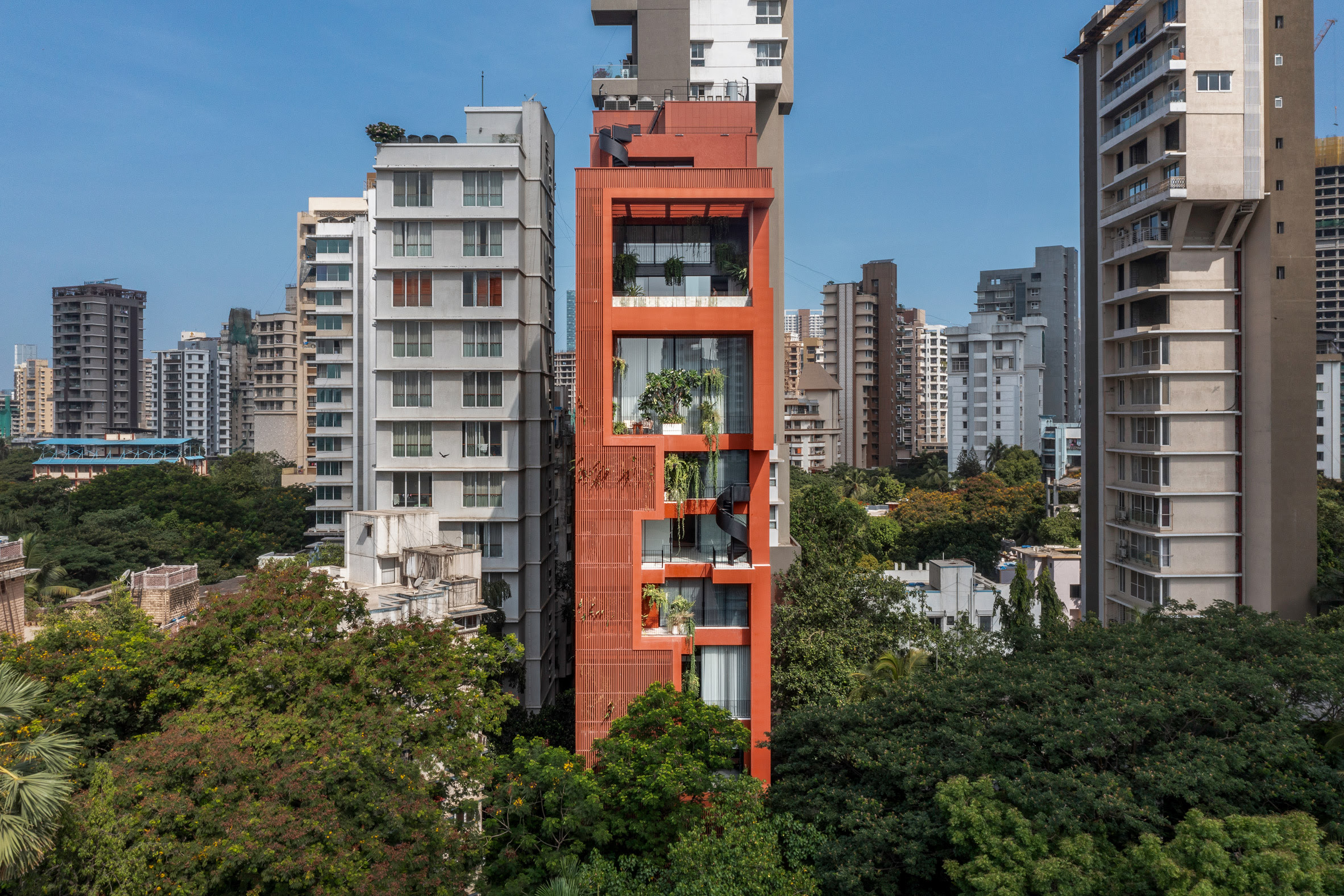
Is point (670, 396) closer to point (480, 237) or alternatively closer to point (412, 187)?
point (480, 237)

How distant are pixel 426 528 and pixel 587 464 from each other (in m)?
10.8

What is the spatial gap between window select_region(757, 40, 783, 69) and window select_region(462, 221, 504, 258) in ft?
51.1

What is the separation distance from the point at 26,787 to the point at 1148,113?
45.0m

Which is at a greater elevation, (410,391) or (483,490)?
(410,391)

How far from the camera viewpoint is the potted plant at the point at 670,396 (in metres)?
21.0

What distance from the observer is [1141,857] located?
12.9m

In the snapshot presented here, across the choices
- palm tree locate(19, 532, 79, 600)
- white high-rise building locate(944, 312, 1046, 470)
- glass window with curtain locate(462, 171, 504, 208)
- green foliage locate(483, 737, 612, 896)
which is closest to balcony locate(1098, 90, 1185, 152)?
glass window with curtain locate(462, 171, 504, 208)

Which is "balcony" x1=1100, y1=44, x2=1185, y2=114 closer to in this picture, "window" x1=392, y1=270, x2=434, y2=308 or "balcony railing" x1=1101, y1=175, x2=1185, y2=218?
"balcony railing" x1=1101, y1=175, x2=1185, y2=218

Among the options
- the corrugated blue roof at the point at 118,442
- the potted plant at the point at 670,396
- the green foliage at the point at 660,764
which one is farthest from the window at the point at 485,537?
the corrugated blue roof at the point at 118,442

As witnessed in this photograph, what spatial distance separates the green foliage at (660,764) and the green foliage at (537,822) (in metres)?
0.59

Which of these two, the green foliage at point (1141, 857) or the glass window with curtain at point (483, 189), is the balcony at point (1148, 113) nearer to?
the glass window with curtain at point (483, 189)

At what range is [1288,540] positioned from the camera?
110 ft

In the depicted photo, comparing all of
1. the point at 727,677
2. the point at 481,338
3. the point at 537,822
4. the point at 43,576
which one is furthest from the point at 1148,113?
the point at 43,576

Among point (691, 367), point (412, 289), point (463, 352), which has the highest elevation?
point (412, 289)
